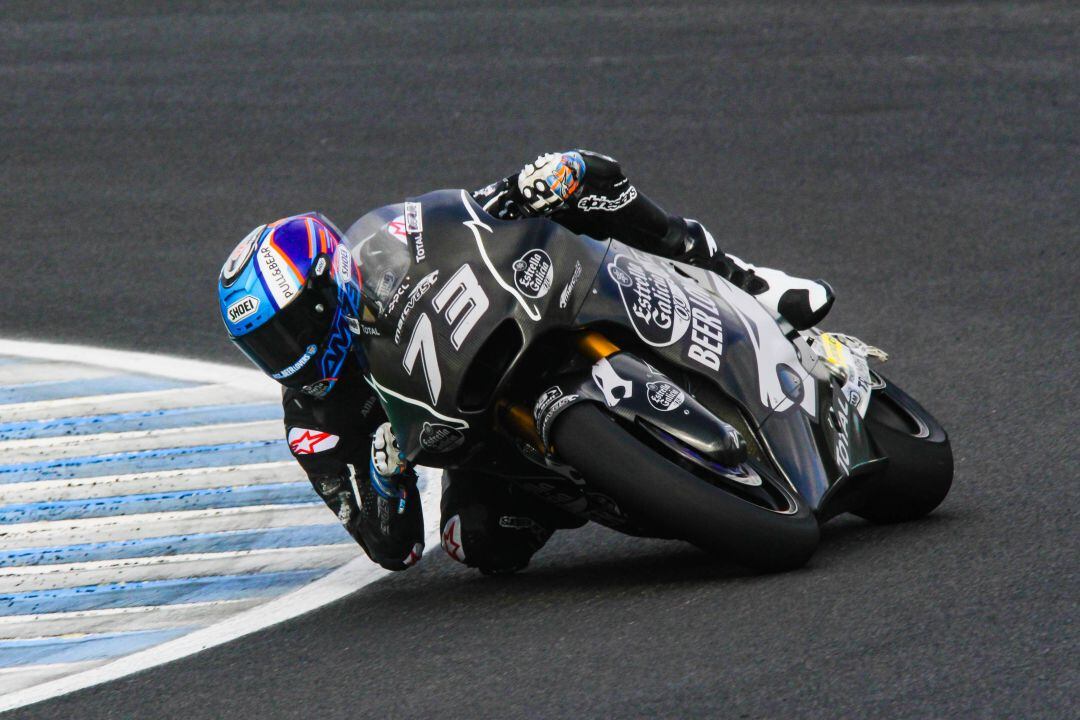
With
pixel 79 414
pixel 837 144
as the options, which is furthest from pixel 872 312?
pixel 79 414

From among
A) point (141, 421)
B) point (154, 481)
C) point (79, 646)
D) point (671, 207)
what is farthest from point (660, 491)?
point (671, 207)

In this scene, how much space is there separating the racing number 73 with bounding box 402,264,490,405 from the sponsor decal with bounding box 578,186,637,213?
2.13ft

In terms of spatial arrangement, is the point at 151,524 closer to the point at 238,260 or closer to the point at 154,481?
the point at 154,481

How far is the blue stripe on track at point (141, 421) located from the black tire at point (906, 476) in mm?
3067

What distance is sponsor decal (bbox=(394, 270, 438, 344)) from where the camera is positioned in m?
4.55

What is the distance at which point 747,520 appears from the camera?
14.1 ft

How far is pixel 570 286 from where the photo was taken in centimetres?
455

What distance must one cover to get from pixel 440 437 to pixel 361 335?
401 millimetres

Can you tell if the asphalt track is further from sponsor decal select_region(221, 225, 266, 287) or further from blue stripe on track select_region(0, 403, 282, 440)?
sponsor decal select_region(221, 225, 266, 287)

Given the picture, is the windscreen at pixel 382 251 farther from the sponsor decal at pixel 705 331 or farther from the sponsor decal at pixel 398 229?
the sponsor decal at pixel 705 331

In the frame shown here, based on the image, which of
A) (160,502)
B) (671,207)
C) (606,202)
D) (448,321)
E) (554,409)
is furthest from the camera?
(671,207)

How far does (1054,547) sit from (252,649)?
240 centimetres

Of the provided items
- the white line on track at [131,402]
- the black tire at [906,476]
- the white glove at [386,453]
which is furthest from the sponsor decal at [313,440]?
the white line on track at [131,402]

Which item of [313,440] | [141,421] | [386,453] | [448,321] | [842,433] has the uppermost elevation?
[448,321]
